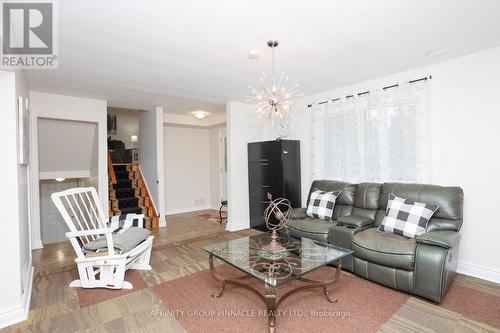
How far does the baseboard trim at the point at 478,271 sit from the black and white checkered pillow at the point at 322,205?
1507 mm

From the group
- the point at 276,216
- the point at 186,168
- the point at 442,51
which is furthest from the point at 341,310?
the point at 186,168

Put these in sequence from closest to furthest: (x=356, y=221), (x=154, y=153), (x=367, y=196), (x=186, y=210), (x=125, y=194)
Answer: (x=356, y=221) < (x=367, y=196) < (x=154, y=153) < (x=125, y=194) < (x=186, y=210)

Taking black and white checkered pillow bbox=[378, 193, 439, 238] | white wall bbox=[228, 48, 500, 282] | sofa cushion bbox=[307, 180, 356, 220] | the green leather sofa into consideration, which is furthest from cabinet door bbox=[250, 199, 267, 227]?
white wall bbox=[228, 48, 500, 282]

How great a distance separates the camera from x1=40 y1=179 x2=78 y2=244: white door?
5.68 metres

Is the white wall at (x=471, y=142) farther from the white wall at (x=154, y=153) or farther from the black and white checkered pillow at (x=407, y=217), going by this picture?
the white wall at (x=154, y=153)

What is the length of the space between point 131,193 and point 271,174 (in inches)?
135

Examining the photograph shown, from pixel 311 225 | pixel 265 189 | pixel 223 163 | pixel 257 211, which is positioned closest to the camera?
pixel 311 225

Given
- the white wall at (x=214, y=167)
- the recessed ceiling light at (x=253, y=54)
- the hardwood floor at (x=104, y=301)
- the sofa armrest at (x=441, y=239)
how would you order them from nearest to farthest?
the hardwood floor at (x=104, y=301) → the sofa armrest at (x=441, y=239) → the recessed ceiling light at (x=253, y=54) → the white wall at (x=214, y=167)

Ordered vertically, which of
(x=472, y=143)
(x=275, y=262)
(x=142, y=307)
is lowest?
(x=142, y=307)

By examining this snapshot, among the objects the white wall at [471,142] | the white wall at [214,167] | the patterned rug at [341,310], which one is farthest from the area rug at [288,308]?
the white wall at [214,167]

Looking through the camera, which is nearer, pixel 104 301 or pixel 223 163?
pixel 104 301

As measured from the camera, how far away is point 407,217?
107 inches

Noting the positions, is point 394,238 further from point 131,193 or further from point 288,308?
point 131,193

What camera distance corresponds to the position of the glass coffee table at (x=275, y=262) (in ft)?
6.35
